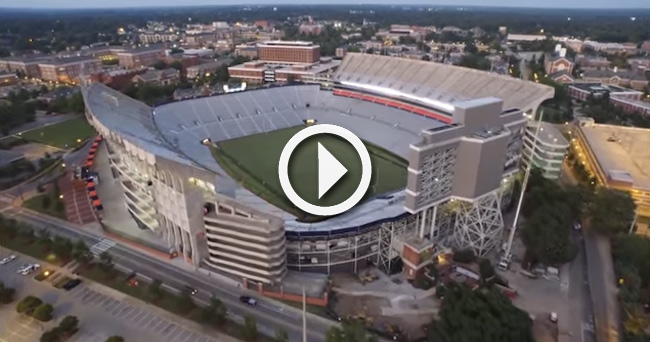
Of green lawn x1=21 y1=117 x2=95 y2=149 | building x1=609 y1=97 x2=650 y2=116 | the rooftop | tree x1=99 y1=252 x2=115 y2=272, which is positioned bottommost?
green lawn x1=21 y1=117 x2=95 y2=149

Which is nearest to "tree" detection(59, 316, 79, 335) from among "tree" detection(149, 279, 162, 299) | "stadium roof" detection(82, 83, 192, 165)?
"tree" detection(149, 279, 162, 299)

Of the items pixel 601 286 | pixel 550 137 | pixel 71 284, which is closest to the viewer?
pixel 71 284

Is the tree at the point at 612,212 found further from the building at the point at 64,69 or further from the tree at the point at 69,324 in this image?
the building at the point at 64,69

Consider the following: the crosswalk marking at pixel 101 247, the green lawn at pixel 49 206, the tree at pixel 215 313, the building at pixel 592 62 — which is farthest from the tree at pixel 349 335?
the building at pixel 592 62

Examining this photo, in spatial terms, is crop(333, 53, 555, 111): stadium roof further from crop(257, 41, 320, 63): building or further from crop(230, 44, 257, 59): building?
crop(230, 44, 257, 59): building

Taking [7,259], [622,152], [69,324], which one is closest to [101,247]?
[7,259]

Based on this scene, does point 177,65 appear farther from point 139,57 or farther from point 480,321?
point 480,321

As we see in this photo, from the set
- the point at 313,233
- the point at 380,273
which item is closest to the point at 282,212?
the point at 313,233
